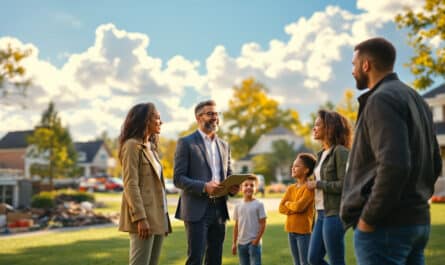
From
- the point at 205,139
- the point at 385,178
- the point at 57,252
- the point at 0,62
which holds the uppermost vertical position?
the point at 0,62

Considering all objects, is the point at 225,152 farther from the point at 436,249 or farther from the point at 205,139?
the point at 436,249

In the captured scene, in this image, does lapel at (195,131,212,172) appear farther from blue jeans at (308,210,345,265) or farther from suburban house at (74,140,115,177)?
suburban house at (74,140,115,177)

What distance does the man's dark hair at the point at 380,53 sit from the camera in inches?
133

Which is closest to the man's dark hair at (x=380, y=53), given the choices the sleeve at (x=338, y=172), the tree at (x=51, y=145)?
the sleeve at (x=338, y=172)

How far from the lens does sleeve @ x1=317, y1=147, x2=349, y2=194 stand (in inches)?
209

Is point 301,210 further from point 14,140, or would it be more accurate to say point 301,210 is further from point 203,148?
point 14,140

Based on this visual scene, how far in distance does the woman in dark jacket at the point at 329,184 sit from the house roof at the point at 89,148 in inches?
3405

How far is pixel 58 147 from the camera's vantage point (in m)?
36.3

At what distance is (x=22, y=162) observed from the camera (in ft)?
207

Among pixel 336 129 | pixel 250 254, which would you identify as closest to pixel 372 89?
pixel 336 129

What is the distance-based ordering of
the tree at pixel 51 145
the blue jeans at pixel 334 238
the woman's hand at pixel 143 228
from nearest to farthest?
the woman's hand at pixel 143 228 < the blue jeans at pixel 334 238 < the tree at pixel 51 145

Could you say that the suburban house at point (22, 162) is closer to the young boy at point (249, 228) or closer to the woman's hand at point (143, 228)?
the young boy at point (249, 228)

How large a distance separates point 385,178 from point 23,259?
30.4 ft

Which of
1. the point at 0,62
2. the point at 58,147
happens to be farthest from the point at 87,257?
the point at 58,147
